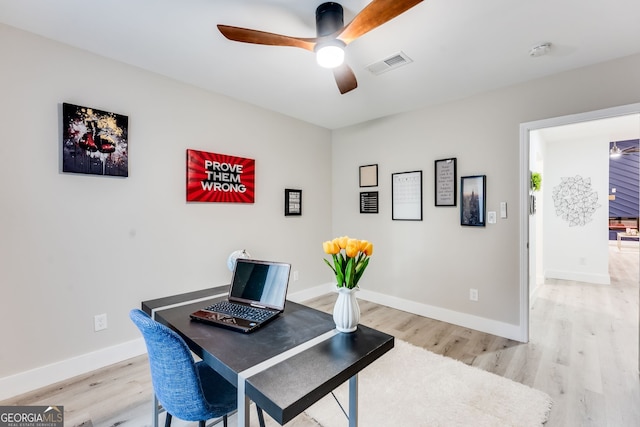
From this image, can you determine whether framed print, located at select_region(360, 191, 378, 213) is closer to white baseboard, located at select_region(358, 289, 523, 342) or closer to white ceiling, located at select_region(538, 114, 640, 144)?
white baseboard, located at select_region(358, 289, 523, 342)

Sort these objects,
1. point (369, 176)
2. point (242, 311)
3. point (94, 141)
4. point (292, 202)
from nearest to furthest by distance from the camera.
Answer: point (242, 311), point (94, 141), point (292, 202), point (369, 176)

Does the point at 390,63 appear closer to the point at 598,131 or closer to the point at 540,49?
the point at 540,49

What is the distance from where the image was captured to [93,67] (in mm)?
2330

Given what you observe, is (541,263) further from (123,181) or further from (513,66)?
(123,181)

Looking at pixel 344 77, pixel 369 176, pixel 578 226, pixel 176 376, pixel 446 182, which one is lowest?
pixel 176 376

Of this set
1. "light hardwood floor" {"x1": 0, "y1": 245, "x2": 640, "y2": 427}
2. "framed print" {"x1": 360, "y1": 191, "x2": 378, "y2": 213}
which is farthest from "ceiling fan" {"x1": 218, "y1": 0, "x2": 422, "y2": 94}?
"framed print" {"x1": 360, "y1": 191, "x2": 378, "y2": 213}

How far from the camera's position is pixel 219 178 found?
10.2 ft

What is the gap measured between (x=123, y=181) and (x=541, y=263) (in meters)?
5.98

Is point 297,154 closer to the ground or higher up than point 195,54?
closer to the ground

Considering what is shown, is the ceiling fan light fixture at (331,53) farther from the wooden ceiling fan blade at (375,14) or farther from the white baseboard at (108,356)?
the white baseboard at (108,356)

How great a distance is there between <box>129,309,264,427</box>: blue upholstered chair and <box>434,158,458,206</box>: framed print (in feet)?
9.40

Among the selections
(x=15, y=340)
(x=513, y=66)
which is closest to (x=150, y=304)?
(x=15, y=340)

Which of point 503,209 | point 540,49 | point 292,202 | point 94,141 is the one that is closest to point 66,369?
point 94,141

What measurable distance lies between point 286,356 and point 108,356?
6.98 ft
